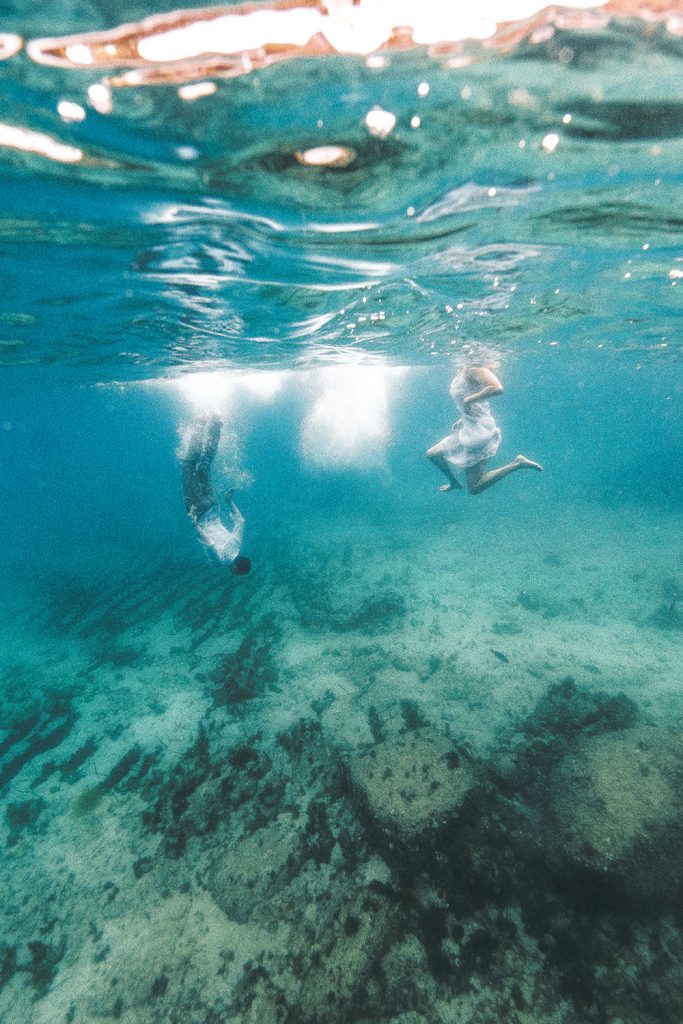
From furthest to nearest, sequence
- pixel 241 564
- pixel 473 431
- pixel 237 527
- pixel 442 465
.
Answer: pixel 442 465, pixel 237 527, pixel 473 431, pixel 241 564

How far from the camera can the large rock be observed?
5.73 meters

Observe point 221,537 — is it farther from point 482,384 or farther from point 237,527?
point 482,384

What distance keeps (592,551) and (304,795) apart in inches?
700

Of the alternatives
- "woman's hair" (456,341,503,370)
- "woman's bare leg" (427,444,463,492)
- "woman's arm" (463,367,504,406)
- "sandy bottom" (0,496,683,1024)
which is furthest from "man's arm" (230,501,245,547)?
"woman's hair" (456,341,503,370)

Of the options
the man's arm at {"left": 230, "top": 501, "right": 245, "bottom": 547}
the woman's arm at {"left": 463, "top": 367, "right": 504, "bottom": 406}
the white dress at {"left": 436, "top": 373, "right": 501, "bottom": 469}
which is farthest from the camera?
the man's arm at {"left": 230, "top": 501, "right": 245, "bottom": 547}

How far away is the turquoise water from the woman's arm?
8.73 feet

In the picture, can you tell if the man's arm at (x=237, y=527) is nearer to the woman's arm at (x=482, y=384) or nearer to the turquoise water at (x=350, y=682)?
the turquoise water at (x=350, y=682)

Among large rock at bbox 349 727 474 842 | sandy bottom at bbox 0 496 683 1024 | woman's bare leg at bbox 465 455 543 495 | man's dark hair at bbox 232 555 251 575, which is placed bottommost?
sandy bottom at bbox 0 496 683 1024

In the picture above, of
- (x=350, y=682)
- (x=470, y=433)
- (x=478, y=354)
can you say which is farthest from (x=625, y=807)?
(x=478, y=354)

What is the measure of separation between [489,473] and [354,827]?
775 cm

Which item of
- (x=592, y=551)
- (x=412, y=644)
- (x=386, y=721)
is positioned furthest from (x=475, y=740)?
(x=592, y=551)

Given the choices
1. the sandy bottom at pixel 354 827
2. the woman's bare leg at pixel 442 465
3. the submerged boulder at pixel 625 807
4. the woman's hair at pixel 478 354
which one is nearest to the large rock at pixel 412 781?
the sandy bottom at pixel 354 827

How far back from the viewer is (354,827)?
6.03m

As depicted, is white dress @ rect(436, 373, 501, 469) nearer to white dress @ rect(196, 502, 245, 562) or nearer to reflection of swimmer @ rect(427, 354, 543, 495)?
reflection of swimmer @ rect(427, 354, 543, 495)
